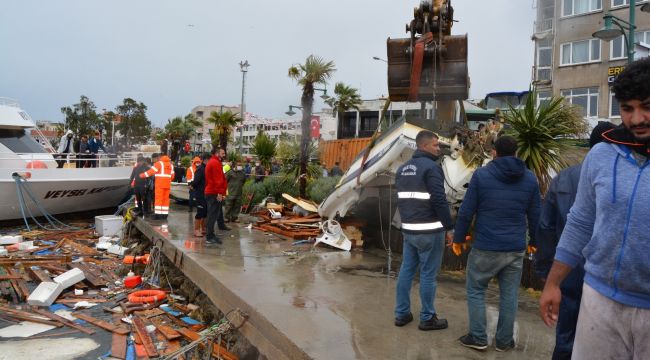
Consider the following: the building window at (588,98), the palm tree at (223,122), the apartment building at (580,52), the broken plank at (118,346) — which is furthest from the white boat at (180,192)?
the building window at (588,98)

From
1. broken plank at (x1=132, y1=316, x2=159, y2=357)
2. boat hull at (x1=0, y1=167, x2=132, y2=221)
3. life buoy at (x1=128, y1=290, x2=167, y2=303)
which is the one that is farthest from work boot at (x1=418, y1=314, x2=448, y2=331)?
boat hull at (x1=0, y1=167, x2=132, y2=221)

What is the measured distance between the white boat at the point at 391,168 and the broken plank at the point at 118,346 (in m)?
3.75

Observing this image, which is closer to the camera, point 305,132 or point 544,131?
point 544,131

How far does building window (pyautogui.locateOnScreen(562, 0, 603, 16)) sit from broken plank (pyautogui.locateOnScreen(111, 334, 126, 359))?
92.5 feet

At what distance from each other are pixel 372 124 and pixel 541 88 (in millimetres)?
19290

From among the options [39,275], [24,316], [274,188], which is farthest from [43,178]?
[24,316]

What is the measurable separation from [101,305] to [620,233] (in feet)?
25.7

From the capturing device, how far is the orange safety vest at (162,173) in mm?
11125

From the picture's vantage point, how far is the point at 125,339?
6160 mm

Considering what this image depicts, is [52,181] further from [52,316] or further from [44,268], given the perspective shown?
[52,316]

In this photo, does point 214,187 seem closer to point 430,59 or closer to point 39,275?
point 39,275

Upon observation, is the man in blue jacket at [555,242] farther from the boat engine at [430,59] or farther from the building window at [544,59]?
the building window at [544,59]

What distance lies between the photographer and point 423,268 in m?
4.36

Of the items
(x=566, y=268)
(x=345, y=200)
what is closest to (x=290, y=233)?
(x=345, y=200)
